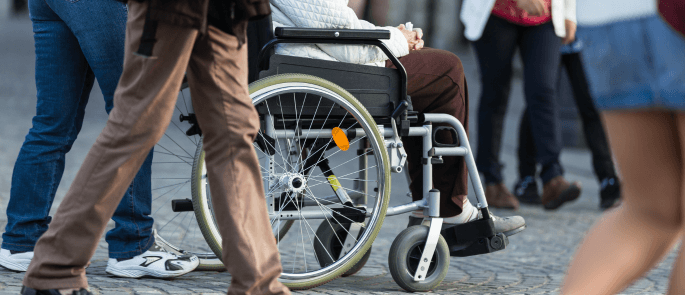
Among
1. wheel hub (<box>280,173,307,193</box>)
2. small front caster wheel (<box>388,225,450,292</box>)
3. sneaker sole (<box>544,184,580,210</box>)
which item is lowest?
sneaker sole (<box>544,184,580,210</box>)

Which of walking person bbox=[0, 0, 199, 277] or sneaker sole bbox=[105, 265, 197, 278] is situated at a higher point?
walking person bbox=[0, 0, 199, 277]

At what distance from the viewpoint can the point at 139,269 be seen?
3.09m

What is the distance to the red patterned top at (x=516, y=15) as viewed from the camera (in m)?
5.34

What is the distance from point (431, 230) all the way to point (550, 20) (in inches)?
109

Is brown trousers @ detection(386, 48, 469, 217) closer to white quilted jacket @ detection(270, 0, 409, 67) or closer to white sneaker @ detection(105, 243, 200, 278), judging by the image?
white quilted jacket @ detection(270, 0, 409, 67)

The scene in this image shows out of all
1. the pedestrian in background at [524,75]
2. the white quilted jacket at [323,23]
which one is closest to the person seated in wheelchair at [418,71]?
the white quilted jacket at [323,23]

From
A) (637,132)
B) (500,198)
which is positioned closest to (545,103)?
(500,198)

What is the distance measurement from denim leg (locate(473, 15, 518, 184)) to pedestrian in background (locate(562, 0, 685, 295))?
12.2 ft

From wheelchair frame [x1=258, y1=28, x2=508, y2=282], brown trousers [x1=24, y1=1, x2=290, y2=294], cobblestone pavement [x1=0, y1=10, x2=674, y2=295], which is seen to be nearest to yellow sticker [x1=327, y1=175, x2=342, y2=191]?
wheelchair frame [x1=258, y1=28, x2=508, y2=282]

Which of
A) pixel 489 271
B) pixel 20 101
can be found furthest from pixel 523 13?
pixel 20 101

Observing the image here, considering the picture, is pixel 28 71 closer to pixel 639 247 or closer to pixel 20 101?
pixel 20 101

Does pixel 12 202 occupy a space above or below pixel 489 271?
above

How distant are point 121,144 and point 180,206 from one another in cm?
91

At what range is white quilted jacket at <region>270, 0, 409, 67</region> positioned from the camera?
2971mm
